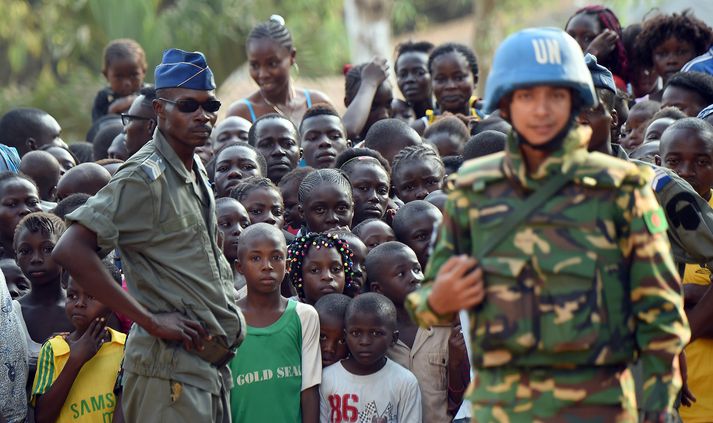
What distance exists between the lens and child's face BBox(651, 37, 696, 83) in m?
9.05

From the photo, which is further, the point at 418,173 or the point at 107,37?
the point at 107,37

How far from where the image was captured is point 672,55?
9.10 metres

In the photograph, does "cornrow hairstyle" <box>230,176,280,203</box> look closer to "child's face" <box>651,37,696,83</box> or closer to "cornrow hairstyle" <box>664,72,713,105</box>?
"cornrow hairstyle" <box>664,72,713,105</box>

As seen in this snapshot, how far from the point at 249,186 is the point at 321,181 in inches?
16.1

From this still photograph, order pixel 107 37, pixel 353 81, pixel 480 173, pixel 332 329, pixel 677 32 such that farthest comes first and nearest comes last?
pixel 107 37 < pixel 353 81 < pixel 677 32 < pixel 332 329 < pixel 480 173

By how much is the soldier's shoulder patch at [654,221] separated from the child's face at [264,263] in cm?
253

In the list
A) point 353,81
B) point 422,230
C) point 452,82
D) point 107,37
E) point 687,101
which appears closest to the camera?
point 422,230

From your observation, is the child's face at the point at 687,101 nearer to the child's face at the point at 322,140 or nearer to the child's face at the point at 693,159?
the child's face at the point at 693,159

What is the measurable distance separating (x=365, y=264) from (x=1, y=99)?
45.5 ft

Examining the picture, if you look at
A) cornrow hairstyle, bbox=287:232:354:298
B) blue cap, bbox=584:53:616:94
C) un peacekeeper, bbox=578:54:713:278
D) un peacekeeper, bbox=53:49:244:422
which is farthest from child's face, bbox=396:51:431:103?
un peacekeeper, bbox=53:49:244:422

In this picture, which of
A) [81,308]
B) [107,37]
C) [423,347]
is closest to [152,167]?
[81,308]

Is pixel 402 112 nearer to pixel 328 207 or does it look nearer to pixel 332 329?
pixel 328 207

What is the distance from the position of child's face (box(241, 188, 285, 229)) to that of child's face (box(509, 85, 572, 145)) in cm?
332

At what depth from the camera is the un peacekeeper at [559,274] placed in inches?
145
